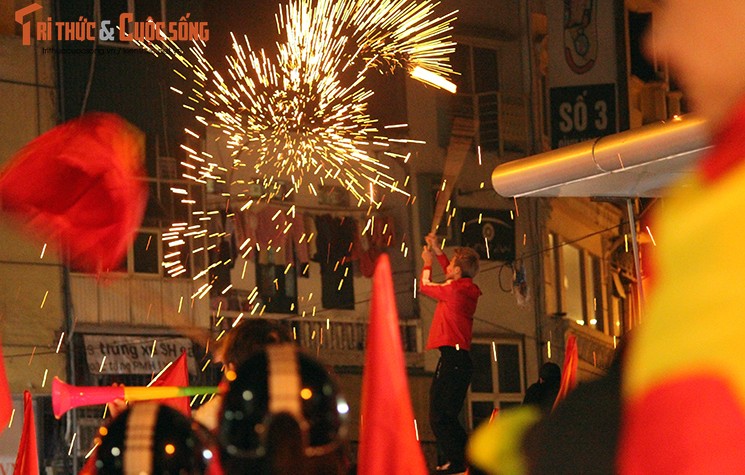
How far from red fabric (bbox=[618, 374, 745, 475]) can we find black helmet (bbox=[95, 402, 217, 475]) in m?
0.98

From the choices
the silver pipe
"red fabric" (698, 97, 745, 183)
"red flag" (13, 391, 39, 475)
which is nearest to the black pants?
the silver pipe

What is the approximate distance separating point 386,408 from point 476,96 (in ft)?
54.8

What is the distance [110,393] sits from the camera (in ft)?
16.3

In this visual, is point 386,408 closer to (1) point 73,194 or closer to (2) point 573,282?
(1) point 73,194

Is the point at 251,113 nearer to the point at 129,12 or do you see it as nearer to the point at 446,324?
the point at 129,12

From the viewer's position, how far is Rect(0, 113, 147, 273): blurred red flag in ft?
11.9

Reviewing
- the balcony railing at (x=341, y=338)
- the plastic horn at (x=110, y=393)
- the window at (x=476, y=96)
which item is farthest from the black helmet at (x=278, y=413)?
the window at (x=476, y=96)

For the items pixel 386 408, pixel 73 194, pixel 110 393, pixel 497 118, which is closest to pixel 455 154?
pixel 497 118

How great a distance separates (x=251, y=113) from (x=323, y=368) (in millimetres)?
14564

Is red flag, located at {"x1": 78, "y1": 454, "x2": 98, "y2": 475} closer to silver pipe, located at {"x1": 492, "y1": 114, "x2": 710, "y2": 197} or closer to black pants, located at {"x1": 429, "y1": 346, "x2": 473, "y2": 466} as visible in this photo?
silver pipe, located at {"x1": 492, "y1": 114, "x2": 710, "y2": 197}

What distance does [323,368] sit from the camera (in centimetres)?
171

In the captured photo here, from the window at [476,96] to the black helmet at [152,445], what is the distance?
16516mm

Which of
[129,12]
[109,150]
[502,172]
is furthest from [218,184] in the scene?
[109,150]

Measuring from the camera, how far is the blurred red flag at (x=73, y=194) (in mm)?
3639
